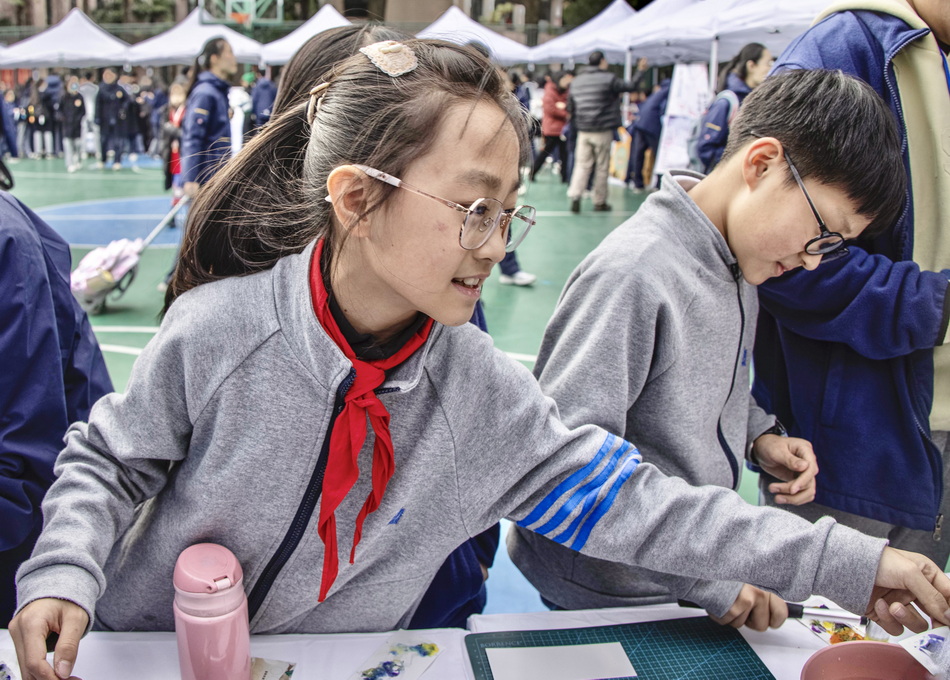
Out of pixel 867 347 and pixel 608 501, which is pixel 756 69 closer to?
pixel 867 347

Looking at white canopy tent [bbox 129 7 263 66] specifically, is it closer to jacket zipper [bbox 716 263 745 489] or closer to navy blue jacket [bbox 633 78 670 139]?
navy blue jacket [bbox 633 78 670 139]

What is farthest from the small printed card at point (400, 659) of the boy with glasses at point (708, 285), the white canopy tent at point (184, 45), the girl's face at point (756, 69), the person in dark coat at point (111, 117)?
the white canopy tent at point (184, 45)

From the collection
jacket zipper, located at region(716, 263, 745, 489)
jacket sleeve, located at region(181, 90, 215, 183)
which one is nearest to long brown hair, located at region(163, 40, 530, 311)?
jacket zipper, located at region(716, 263, 745, 489)

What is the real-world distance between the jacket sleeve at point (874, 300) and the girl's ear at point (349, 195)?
0.82 metres

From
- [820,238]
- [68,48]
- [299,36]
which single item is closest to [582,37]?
[299,36]

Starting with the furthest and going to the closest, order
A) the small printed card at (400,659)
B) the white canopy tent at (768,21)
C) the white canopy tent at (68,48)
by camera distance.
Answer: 1. the white canopy tent at (68,48)
2. the white canopy tent at (768,21)
3. the small printed card at (400,659)

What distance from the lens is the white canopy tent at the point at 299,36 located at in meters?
15.7

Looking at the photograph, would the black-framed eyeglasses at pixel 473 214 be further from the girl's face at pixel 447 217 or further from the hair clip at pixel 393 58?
the hair clip at pixel 393 58

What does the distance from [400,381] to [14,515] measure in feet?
2.03

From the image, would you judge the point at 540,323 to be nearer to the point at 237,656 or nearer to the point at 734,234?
the point at 734,234

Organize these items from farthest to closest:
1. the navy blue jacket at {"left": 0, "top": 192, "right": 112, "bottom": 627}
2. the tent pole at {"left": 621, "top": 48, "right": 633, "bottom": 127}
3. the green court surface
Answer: the tent pole at {"left": 621, "top": 48, "right": 633, "bottom": 127} < the green court surface < the navy blue jacket at {"left": 0, "top": 192, "right": 112, "bottom": 627}

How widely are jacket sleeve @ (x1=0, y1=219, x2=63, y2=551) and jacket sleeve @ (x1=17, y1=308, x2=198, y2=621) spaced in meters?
0.20

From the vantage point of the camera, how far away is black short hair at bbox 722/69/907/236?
1215 mm

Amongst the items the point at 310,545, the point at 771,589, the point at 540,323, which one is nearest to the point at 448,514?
the point at 310,545
